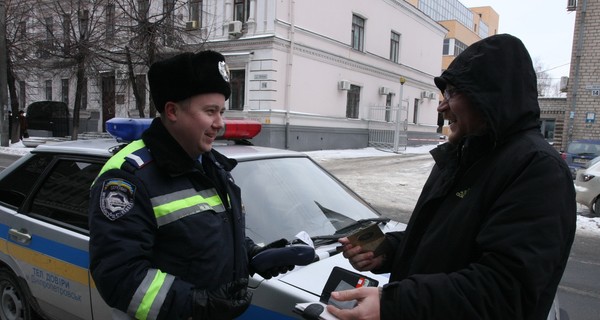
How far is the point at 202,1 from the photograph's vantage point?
20391 mm

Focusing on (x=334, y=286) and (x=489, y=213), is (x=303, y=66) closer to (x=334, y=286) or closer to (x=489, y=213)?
(x=334, y=286)

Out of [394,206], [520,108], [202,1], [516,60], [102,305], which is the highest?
[202,1]

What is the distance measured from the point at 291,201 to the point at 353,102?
866 inches

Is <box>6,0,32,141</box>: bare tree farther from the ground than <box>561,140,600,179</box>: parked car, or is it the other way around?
<box>6,0,32,141</box>: bare tree

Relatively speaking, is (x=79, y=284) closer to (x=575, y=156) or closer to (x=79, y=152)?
(x=79, y=152)

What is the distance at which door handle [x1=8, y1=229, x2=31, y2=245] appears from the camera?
2.80 meters

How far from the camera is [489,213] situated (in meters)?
1.21

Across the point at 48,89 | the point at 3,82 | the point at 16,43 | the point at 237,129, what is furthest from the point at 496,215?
the point at 48,89

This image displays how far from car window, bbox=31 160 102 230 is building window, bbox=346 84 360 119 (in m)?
21.4

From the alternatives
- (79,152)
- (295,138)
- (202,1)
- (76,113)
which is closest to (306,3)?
(202,1)

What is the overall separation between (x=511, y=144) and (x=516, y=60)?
25cm

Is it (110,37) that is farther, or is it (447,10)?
(447,10)

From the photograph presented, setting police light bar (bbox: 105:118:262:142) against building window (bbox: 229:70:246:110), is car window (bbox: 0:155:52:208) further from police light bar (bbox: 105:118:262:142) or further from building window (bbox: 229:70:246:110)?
building window (bbox: 229:70:246:110)

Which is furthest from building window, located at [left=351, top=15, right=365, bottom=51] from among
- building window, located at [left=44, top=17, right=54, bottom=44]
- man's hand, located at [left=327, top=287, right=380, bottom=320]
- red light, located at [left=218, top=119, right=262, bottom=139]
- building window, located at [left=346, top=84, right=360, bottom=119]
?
man's hand, located at [left=327, top=287, right=380, bottom=320]
